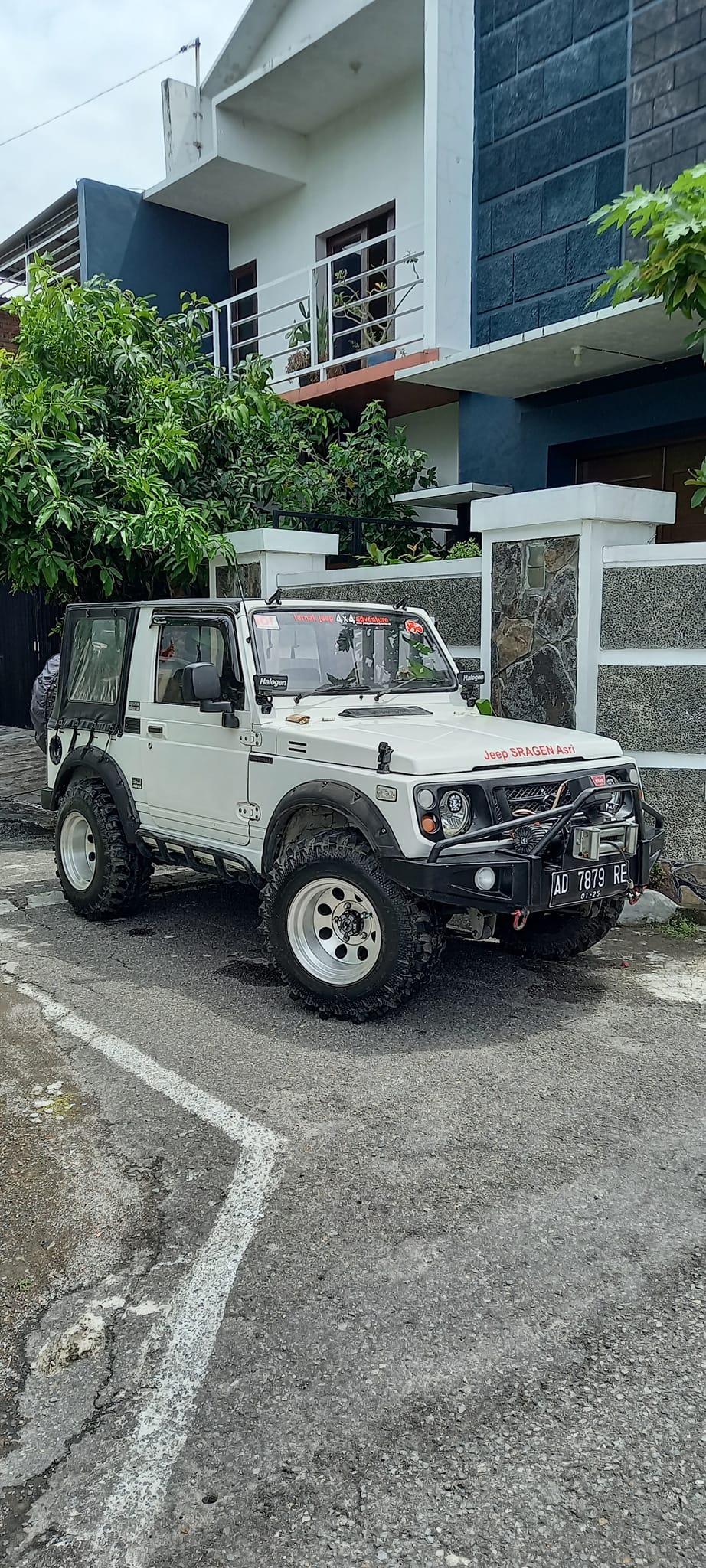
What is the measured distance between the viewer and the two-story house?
9.23 meters

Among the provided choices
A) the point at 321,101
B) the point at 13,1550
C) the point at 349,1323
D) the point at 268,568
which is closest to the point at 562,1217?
the point at 349,1323

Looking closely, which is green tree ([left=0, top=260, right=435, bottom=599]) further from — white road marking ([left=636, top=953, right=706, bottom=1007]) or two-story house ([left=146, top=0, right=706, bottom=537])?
white road marking ([left=636, top=953, right=706, bottom=1007])

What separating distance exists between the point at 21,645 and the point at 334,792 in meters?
13.7

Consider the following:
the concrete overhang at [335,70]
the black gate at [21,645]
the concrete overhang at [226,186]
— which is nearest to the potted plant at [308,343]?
the concrete overhang at [226,186]

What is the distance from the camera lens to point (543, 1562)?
2131 mm

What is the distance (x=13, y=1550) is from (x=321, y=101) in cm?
1556

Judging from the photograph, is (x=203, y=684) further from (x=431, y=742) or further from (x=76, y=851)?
(x=76, y=851)

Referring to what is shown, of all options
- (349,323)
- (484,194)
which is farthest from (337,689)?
(349,323)

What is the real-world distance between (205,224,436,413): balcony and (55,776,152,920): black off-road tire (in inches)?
261

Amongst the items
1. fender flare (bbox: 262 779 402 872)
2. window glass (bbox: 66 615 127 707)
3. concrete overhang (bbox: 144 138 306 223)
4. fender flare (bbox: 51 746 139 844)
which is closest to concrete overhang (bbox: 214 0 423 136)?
concrete overhang (bbox: 144 138 306 223)

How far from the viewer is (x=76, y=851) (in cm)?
701

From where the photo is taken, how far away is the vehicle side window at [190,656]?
5738 mm

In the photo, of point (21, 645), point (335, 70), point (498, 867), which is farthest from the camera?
point (21, 645)

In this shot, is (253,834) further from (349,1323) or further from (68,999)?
(349,1323)
